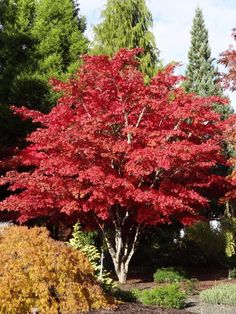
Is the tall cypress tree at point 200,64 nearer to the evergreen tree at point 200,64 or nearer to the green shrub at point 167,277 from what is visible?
the evergreen tree at point 200,64

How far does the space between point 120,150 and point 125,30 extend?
1250 cm

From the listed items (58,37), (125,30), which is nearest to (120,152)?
(58,37)

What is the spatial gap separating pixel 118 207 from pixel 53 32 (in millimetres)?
9749

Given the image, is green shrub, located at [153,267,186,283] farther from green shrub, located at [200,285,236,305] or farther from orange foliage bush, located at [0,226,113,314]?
orange foliage bush, located at [0,226,113,314]

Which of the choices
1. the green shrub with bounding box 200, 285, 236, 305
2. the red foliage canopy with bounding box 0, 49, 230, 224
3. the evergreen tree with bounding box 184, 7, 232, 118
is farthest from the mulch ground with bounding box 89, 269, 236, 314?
the evergreen tree with bounding box 184, 7, 232, 118

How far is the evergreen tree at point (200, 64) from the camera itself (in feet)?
85.9

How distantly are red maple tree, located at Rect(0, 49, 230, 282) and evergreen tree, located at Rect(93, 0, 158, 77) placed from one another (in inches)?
Result: 375

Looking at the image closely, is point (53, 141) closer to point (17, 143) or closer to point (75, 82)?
point (75, 82)

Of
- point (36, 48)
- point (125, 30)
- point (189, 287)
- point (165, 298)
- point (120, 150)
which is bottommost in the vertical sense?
point (165, 298)

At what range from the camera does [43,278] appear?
651 cm

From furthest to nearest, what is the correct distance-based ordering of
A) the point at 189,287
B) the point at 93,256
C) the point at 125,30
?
the point at 125,30
the point at 189,287
the point at 93,256

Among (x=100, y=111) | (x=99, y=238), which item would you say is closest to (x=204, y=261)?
(x=99, y=238)

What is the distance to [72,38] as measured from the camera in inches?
803

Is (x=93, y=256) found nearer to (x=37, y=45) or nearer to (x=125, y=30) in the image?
(x=37, y=45)
